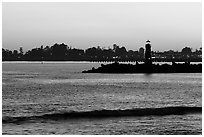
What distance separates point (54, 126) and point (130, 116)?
409 cm

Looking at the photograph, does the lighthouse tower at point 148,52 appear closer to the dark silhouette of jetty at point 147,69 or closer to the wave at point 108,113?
the dark silhouette of jetty at point 147,69

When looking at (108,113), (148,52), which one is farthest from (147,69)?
(108,113)

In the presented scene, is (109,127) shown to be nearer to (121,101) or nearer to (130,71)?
(121,101)

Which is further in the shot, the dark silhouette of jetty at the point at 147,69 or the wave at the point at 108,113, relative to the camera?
the dark silhouette of jetty at the point at 147,69

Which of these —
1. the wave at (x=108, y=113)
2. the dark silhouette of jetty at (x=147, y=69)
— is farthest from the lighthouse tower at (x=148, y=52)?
the wave at (x=108, y=113)

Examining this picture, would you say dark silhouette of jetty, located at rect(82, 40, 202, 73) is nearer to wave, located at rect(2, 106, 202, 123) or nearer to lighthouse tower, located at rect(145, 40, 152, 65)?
lighthouse tower, located at rect(145, 40, 152, 65)

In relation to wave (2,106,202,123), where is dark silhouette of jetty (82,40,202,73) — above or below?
above

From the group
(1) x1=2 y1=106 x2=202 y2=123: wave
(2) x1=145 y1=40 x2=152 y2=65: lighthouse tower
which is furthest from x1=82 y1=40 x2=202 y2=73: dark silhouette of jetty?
(1) x1=2 y1=106 x2=202 y2=123: wave

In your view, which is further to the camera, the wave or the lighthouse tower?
the lighthouse tower

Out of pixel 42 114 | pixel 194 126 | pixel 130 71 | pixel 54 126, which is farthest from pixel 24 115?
pixel 130 71

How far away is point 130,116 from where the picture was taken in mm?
17484

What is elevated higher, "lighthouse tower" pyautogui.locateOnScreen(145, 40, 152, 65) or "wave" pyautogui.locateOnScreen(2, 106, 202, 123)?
"lighthouse tower" pyautogui.locateOnScreen(145, 40, 152, 65)

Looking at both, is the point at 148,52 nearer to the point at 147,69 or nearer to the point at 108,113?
the point at 147,69

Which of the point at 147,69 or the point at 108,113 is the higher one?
the point at 147,69
